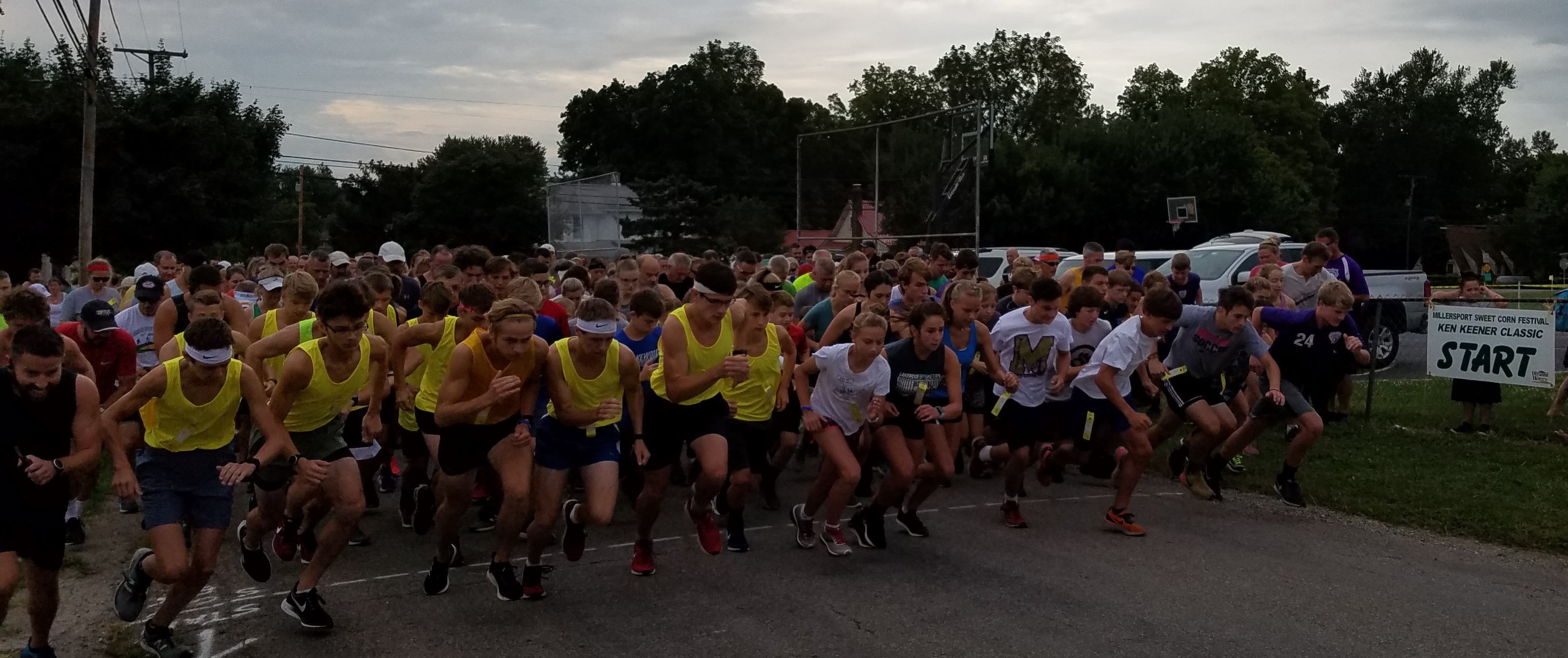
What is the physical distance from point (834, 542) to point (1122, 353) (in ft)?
7.84

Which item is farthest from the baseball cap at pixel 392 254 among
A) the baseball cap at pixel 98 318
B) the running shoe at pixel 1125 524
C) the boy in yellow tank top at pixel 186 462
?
the running shoe at pixel 1125 524

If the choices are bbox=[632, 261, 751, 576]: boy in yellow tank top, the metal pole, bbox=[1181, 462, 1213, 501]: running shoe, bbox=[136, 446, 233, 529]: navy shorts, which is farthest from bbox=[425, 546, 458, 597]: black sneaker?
the metal pole

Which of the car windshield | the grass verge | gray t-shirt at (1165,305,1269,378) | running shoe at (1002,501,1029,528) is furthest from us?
the car windshield

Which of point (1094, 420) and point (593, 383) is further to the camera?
point (1094, 420)

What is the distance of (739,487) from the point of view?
752cm

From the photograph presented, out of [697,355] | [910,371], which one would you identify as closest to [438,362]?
[697,355]

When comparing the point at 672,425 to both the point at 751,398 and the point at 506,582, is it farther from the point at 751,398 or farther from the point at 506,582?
the point at 506,582

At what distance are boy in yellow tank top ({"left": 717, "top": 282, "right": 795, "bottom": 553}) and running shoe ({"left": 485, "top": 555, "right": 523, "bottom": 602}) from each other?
1.51 meters

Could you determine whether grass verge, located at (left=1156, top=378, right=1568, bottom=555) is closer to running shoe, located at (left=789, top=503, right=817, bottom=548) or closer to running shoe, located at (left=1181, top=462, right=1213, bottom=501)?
running shoe, located at (left=1181, top=462, right=1213, bottom=501)

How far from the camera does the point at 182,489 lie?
18.5ft

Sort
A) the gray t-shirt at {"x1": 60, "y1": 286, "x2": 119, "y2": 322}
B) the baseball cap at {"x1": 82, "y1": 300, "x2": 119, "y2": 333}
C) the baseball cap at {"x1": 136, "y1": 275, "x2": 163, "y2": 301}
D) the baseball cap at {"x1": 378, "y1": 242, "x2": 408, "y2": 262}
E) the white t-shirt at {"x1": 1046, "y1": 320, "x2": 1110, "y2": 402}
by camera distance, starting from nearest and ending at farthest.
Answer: the baseball cap at {"x1": 82, "y1": 300, "x2": 119, "y2": 333}, the white t-shirt at {"x1": 1046, "y1": 320, "x2": 1110, "y2": 402}, the baseball cap at {"x1": 136, "y1": 275, "x2": 163, "y2": 301}, the gray t-shirt at {"x1": 60, "y1": 286, "x2": 119, "y2": 322}, the baseball cap at {"x1": 378, "y1": 242, "x2": 408, "y2": 262}

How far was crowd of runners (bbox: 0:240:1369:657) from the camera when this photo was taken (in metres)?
5.59

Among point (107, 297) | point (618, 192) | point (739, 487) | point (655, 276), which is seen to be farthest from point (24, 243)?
point (739, 487)

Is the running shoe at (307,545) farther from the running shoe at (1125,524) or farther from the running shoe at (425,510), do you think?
the running shoe at (1125,524)
